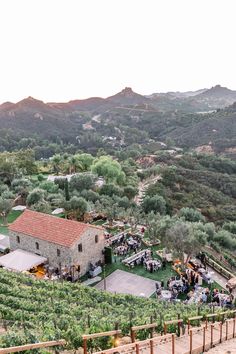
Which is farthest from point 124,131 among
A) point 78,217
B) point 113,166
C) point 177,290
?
point 177,290

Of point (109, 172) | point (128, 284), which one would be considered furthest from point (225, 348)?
point (109, 172)

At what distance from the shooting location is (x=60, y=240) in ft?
94.9

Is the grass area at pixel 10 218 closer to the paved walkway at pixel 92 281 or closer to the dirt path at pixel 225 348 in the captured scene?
the paved walkway at pixel 92 281

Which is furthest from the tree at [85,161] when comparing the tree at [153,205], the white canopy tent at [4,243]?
the white canopy tent at [4,243]

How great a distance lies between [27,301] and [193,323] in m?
7.53

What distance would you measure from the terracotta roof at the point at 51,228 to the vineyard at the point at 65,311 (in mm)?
4964

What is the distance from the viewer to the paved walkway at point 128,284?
2616 centimetres

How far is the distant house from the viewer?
28.6m

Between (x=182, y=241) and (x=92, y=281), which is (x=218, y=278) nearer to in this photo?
(x=182, y=241)

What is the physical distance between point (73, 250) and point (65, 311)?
11.8 meters

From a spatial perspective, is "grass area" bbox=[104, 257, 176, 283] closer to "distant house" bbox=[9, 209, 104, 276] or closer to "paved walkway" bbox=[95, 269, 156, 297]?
"paved walkway" bbox=[95, 269, 156, 297]

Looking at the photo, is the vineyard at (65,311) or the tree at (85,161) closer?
the vineyard at (65,311)

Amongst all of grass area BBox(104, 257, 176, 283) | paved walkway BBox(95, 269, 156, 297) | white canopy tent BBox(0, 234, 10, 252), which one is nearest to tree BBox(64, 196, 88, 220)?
white canopy tent BBox(0, 234, 10, 252)

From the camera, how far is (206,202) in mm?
70625
